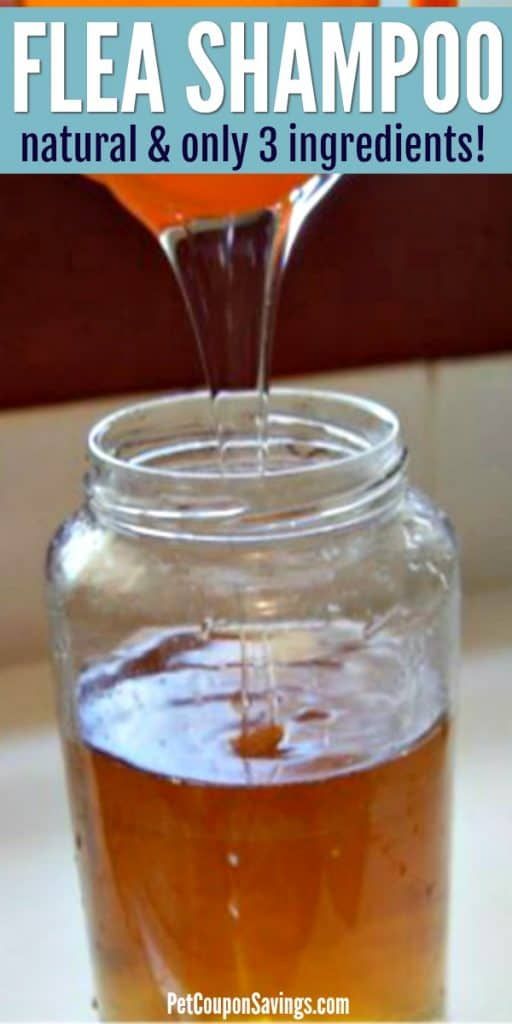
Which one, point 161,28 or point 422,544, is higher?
point 161,28

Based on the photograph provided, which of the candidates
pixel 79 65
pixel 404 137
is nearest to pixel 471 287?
pixel 404 137

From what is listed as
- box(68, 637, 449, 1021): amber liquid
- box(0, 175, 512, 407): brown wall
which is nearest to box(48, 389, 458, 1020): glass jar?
box(68, 637, 449, 1021): amber liquid

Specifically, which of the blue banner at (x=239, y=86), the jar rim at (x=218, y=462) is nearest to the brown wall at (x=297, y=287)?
the blue banner at (x=239, y=86)

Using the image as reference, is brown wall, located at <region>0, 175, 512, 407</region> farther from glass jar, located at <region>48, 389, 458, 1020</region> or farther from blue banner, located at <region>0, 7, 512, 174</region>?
glass jar, located at <region>48, 389, 458, 1020</region>

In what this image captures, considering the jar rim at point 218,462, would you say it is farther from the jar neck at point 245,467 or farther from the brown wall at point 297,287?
the brown wall at point 297,287

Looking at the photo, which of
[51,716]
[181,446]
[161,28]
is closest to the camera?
[161,28]

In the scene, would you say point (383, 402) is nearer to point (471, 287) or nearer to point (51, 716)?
point (471, 287)
